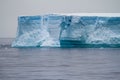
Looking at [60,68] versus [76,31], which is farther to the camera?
[76,31]

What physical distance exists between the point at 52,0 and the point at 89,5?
113 centimetres

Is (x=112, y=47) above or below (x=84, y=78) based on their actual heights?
below

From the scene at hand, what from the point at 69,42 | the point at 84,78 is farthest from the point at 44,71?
the point at 69,42

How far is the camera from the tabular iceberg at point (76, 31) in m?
8.29

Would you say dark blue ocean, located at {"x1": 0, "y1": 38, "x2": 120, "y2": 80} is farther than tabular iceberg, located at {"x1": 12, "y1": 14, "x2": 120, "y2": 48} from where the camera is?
No

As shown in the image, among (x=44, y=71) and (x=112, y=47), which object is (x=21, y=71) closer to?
(x=44, y=71)

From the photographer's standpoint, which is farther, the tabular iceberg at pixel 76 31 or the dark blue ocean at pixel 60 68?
the tabular iceberg at pixel 76 31

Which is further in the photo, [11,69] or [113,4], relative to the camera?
[113,4]

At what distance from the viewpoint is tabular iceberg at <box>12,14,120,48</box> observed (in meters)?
8.29

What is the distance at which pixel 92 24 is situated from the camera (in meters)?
8.31

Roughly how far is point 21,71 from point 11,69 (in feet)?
0.81

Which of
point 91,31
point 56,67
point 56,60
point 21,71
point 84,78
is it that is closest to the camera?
point 84,78

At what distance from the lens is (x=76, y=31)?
8305 millimetres

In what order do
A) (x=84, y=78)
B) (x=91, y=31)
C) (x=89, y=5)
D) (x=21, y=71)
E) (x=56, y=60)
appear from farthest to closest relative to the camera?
(x=89, y=5) → (x=91, y=31) → (x=56, y=60) → (x=21, y=71) → (x=84, y=78)
